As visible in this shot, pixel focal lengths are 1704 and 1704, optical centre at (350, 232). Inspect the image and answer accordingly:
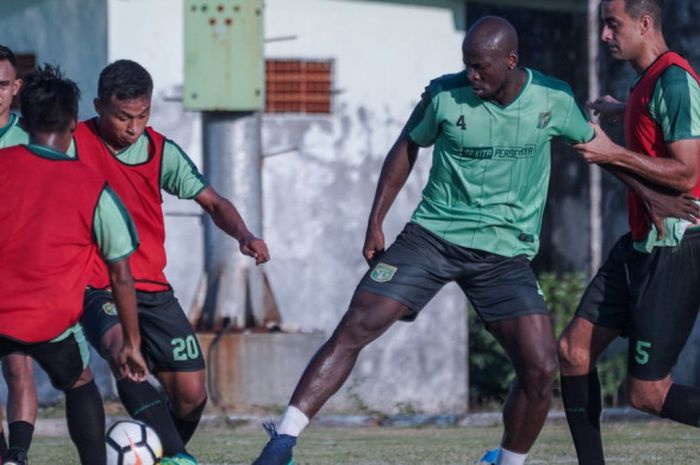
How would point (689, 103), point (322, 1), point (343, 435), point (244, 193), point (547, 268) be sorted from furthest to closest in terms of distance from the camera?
point (547, 268)
point (322, 1)
point (244, 193)
point (343, 435)
point (689, 103)

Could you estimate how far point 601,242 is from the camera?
16.5 m

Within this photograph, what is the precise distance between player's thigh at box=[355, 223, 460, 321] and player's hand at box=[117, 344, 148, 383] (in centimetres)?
109

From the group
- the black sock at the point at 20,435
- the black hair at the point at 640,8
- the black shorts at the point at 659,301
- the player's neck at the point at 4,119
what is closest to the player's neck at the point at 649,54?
the black hair at the point at 640,8

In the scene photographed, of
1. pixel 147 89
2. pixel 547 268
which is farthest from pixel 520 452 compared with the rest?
pixel 547 268

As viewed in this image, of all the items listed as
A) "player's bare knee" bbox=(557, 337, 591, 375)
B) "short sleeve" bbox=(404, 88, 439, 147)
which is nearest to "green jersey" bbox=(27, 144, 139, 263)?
"short sleeve" bbox=(404, 88, 439, 147)

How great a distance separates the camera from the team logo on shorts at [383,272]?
7664 millimetres

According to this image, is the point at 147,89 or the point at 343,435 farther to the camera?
the point at 343,435

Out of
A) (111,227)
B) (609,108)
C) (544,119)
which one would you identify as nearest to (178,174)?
(111,227)

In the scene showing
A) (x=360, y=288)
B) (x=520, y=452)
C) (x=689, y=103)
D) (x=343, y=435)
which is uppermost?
(x=689, y=103)

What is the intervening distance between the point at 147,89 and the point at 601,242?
30.4 ft

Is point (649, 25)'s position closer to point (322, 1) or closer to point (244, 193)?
point (244, 193)

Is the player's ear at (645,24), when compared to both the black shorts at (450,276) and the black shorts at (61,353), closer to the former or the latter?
the black shorts at (450,276)

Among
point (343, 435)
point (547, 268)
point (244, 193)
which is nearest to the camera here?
point (343, 435)

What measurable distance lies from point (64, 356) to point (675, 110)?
2.91 m
